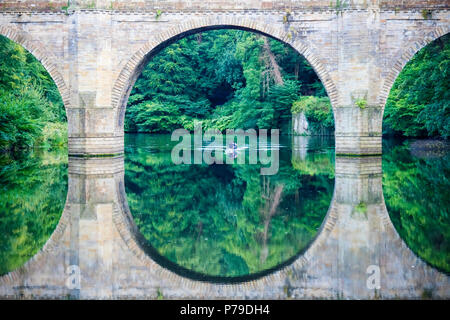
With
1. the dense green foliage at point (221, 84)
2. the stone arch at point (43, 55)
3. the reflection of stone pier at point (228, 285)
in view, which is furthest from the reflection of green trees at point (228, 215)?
the dense green foliage at point (221, 84)

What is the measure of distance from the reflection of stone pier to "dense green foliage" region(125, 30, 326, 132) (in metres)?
32.8

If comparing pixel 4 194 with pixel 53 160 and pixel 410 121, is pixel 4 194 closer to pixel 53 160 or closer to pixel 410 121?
pixel 53 160

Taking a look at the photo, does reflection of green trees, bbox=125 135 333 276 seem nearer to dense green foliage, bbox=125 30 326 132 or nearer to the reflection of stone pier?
the reflection of stone pier

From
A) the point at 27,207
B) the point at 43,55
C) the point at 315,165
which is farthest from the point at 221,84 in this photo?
the point at 27,207

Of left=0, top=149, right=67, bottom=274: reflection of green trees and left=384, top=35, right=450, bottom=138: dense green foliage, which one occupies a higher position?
left=384, top=35, right=450, bottom=138: dense green foliage

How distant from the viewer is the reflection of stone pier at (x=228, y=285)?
204 inches

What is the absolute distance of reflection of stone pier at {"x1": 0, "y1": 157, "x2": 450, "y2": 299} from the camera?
518cm

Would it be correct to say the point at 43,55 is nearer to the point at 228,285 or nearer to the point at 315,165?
the point at 315,165

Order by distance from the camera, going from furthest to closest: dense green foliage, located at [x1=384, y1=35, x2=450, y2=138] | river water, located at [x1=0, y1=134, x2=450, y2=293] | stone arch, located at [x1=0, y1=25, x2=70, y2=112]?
dense green foliage, located at [x1=384, y1=35, x2=450, y2=138], stone arch, located at [x1=0, y1=25, x2=70, y2=112], river water, located at [x1=0, y1=134, x2=450, y2=293]

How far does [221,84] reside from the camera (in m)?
53.0

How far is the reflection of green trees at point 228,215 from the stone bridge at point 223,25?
518 centimetres

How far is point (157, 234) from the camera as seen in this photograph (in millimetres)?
7332

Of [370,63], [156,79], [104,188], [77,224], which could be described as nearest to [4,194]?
[104,188]

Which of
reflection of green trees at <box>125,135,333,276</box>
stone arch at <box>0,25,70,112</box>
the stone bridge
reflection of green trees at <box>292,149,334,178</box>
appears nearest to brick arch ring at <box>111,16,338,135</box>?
the stone bridge
